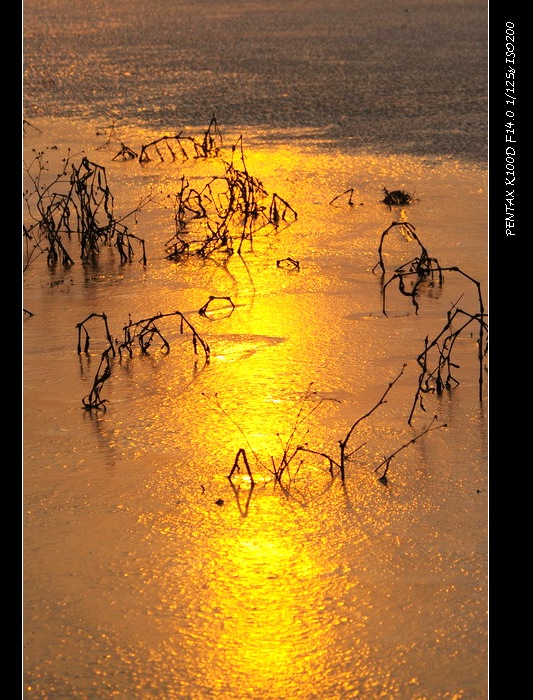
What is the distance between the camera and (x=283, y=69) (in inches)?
291

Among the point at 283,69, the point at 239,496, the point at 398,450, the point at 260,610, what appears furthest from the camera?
the point at 283,69

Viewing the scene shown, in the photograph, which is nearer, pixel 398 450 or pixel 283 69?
pixel 398 450

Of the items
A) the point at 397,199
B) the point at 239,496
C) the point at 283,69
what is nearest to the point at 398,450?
the point at 239,496

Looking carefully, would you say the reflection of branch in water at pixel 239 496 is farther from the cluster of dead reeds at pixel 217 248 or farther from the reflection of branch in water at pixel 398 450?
the reflection of branch in water at pixel 398 450

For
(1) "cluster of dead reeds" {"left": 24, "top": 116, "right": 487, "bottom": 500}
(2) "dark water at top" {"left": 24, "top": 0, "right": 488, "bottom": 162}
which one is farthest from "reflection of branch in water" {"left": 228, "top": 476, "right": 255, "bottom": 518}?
(2) "dark water at top" {"left": 24, "top": 0, "right": 488, "bottom": 162}

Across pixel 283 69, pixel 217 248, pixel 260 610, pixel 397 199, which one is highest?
pixel 283 69

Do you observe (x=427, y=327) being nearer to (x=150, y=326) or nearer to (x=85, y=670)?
(x=150, y=326)

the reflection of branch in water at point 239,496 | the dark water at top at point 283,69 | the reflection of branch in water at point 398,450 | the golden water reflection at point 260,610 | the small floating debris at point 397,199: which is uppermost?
the dark water at top at point 283,69

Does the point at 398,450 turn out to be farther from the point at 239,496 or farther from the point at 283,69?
the point at 283,69

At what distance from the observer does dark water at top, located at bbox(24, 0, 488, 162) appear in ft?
19.6

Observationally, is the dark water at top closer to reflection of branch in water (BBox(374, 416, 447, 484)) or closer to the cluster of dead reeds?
the cluster of dead reeds

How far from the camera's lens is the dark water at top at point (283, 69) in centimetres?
596

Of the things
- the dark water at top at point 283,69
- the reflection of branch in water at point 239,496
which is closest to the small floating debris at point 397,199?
the dark water at top at point 283,69
